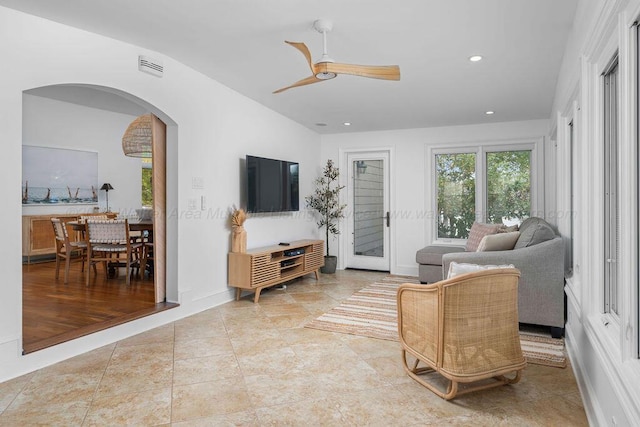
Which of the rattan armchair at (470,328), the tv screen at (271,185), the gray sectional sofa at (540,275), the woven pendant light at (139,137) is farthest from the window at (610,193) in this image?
the woven pendant light at (139,137)

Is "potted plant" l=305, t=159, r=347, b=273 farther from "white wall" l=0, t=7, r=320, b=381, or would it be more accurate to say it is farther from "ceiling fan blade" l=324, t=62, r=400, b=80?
"ceiling fan blade" l=324, t=62, r=400, b=80

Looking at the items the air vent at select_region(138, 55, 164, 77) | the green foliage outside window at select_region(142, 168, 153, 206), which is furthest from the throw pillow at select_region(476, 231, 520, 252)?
the green foliage outside window at select_region(142, 168, 153, 206)

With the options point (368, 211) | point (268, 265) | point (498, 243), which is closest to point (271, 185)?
point (268, 265)

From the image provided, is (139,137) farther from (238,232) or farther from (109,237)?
(238,232)

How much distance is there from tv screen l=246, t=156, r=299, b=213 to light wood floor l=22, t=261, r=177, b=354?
1640 mm

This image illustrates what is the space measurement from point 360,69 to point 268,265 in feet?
8.81

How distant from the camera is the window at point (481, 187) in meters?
6.02

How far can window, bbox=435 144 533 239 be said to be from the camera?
19.7 feet

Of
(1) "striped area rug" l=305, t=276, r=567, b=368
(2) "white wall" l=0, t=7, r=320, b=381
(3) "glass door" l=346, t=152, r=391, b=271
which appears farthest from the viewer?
(3) "glass door" l=346, t=152, r=391, b=271

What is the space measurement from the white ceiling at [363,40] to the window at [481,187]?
4.57 ft

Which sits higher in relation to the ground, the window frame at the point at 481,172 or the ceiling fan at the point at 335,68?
the ceiling fan at the point at 335,68

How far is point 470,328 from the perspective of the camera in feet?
7.45

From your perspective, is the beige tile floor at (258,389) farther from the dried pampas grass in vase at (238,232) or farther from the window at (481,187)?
the window at (481,187)

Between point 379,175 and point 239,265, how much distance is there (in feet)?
10.8
